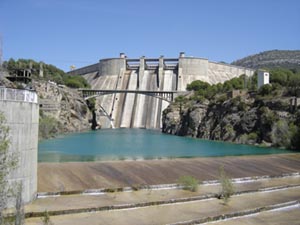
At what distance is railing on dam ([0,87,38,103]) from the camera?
1558 cm

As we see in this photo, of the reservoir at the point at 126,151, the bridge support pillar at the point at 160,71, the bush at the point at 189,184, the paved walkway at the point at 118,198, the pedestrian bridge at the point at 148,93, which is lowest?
the reservoir at the point at 126,151

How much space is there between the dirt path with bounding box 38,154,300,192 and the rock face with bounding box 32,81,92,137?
51873mm

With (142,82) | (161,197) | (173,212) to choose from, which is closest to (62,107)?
(142,82)

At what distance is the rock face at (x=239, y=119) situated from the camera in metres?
57.9

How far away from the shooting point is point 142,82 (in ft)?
412

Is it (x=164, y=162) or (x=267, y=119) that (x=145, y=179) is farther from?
(x=267, y=119)

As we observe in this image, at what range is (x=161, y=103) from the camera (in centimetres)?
12275

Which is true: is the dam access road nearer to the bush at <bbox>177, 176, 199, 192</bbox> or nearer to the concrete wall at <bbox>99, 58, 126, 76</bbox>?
the bush at <bbox>177, 176, 199, 192</bbox>

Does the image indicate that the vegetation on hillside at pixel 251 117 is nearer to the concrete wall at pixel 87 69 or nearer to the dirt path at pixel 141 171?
the dirt path at pixel 141 171

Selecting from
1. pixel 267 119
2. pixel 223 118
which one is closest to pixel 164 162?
pixel 267 119

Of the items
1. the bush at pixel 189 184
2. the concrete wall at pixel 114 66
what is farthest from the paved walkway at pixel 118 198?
the concrete wall at pixel 114 66

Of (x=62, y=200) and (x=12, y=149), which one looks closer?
(x=12, y=149)

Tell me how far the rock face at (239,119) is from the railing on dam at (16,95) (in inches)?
1671

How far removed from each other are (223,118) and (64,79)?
6674 cm
